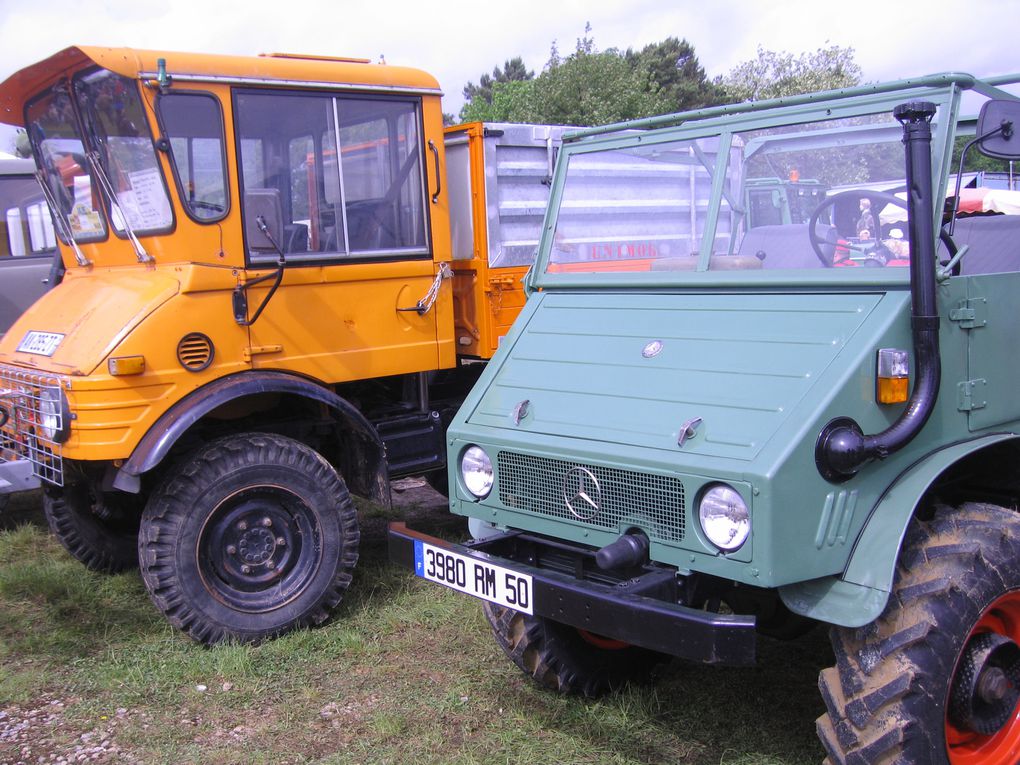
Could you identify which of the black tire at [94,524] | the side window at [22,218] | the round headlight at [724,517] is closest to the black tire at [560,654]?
the round headlight at [724,517]

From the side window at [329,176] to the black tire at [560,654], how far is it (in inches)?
91.2

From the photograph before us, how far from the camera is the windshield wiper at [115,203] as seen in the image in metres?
5.12

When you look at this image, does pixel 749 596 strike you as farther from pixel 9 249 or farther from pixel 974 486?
pixel 9 249

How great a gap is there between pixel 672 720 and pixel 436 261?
2943 mm

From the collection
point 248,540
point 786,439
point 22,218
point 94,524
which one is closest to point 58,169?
point 94,524

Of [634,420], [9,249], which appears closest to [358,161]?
[634,420]

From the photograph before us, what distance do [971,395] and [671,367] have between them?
41.4 inches

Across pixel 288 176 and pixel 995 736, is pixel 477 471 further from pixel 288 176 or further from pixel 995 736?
pixel 288 176

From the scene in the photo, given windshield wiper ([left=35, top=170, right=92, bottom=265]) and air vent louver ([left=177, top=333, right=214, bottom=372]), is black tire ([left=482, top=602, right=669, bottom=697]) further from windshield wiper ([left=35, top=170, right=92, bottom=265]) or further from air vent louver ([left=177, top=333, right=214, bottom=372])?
windshield wiper ([left=35, top=170, right=92, bottom=265])

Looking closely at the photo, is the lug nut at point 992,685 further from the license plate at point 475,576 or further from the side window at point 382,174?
the side window at point 382,174

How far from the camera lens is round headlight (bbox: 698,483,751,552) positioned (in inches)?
118

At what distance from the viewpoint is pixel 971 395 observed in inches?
137

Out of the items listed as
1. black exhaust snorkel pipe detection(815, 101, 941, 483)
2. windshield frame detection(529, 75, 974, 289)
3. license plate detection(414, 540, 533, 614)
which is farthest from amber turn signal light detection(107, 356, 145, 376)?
black exhaust snorkel pipe detection(815, 101, 941, 483)

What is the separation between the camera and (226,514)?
5.09 meters
